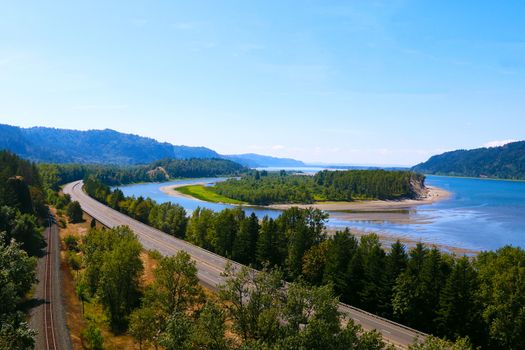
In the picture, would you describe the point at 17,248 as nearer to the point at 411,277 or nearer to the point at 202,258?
the point at 202,258

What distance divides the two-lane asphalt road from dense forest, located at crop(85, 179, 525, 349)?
10.7ft

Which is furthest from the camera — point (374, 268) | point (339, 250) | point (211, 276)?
point (211, 276)

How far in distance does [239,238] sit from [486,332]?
45.6m

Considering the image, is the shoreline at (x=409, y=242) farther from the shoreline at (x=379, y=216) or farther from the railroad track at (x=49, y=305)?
the railroad track at (x=49, y=305)

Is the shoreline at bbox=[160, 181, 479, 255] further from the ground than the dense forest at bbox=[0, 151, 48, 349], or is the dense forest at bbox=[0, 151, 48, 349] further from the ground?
the dense forest at bbox=[0, 151, 48, 349]

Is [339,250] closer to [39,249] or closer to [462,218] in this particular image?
[39,249]

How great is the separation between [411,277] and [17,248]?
51.6 m

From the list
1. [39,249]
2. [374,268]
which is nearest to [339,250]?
[374,268]

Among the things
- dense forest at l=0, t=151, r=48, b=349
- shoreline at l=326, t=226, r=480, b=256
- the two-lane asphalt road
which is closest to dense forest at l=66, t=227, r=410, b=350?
the two-lane asphalt road

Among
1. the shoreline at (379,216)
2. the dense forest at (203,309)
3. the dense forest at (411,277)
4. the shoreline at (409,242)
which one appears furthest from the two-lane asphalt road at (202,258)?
the shoreline at (379,216)

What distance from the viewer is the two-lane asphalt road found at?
45.2 m

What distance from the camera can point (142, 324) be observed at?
41.9m

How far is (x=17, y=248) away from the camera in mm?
49906

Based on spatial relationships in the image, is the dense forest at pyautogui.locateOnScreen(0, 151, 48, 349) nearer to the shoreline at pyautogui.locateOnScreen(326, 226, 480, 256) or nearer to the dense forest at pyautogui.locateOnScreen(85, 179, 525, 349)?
the dense forest at pyautogui.locateOnScreen(85, 179, 525, 349)
